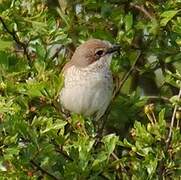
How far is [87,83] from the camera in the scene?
5707 millimetres

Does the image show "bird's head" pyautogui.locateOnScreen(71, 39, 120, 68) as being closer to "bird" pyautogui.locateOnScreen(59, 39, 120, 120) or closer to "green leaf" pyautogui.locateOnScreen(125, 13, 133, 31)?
"bird" pyautogui.locateOnScreen(59, 39, 120, 120)

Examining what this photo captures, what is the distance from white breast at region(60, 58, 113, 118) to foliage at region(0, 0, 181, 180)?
0.07 meters

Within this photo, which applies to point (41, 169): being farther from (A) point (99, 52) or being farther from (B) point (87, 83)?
(A) point (99, 52)

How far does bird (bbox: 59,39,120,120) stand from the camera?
5.64 meters

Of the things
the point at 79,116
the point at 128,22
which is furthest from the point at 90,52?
the point at 79,116

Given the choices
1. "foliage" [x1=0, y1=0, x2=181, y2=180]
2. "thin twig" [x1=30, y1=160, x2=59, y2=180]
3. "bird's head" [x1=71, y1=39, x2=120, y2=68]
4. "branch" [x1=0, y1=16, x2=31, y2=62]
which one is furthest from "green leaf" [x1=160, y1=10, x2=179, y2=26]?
"thin twig" [x1=30, y1=160, x2=59, y2=180]

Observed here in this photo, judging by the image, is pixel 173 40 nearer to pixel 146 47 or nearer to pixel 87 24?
pixel 146 47

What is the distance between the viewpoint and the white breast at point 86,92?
564 cm

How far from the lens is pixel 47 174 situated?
442cm

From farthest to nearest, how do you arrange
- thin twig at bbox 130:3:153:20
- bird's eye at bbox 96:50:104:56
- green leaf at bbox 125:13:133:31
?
1. bird's eye at bbox 96:50:104:56
2. thin twig at bbox 130:3:153:20
3. green leaf at bbox 125:13:133:31

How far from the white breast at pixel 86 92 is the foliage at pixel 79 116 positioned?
74mm

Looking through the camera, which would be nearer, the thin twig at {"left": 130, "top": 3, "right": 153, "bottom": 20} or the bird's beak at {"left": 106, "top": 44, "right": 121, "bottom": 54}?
the bird's beak at {"left": 106, "top": 44, "right": 121, "bottom": 54}

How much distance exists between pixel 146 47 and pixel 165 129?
1158 mm

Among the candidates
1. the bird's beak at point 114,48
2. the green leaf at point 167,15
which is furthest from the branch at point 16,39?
the green leaf at point 167,15
